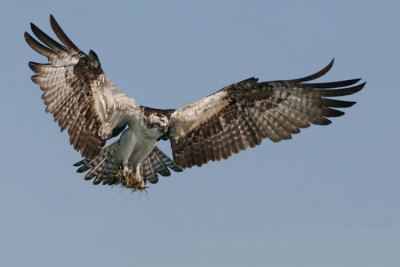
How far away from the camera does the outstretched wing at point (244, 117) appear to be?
15297 mm

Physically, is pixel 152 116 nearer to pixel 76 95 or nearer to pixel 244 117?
pixel 76 95

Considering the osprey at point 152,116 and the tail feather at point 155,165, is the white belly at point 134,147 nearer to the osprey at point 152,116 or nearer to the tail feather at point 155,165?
the osprey at point 152,116

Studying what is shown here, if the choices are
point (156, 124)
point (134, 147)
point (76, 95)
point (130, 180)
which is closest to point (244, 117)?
point (156, 124)

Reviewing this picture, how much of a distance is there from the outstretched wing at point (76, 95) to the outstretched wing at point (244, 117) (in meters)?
1.17

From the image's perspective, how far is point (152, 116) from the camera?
14648mm

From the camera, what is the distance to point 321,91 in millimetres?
15266

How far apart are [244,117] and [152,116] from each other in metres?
1.97

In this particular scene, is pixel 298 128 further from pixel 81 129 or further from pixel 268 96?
pixel 81 129

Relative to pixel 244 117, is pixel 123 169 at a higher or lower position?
lower

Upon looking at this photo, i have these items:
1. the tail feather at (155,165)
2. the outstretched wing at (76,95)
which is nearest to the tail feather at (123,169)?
the tail feather at (155,165)

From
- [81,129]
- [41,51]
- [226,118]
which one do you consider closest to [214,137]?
[226,118]

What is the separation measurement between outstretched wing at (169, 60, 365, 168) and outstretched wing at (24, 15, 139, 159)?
1172 millimetres

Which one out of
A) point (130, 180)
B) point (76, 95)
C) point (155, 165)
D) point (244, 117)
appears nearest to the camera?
point (130, 180)

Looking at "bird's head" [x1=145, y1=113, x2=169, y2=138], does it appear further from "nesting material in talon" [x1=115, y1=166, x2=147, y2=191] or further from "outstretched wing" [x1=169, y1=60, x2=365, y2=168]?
"nesting material in talon" [x1=115, y1=166, x2=147, y2=191]
